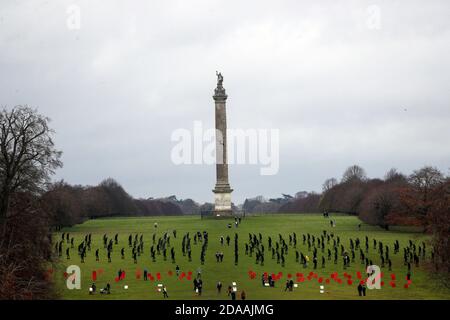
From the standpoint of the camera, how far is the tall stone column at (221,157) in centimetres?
11162

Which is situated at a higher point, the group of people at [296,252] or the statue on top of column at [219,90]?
the statue on top of column at [219,90]

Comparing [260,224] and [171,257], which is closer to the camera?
[171,257]

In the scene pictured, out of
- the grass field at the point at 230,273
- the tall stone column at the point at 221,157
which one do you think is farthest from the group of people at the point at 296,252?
the tall stone column at the point at 221,157

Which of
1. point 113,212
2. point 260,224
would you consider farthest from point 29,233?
point 113,212

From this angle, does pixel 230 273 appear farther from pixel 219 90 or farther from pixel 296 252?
pixel 219 90

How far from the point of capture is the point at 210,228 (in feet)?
278

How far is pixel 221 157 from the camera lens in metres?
113

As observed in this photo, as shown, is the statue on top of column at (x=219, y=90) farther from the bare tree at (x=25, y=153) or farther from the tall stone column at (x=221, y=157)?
the bare tree at (x=25, y=153)

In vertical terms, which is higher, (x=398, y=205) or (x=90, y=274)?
(x=398, y=205)

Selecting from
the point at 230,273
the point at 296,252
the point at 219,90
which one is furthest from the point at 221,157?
the point at 230,273
